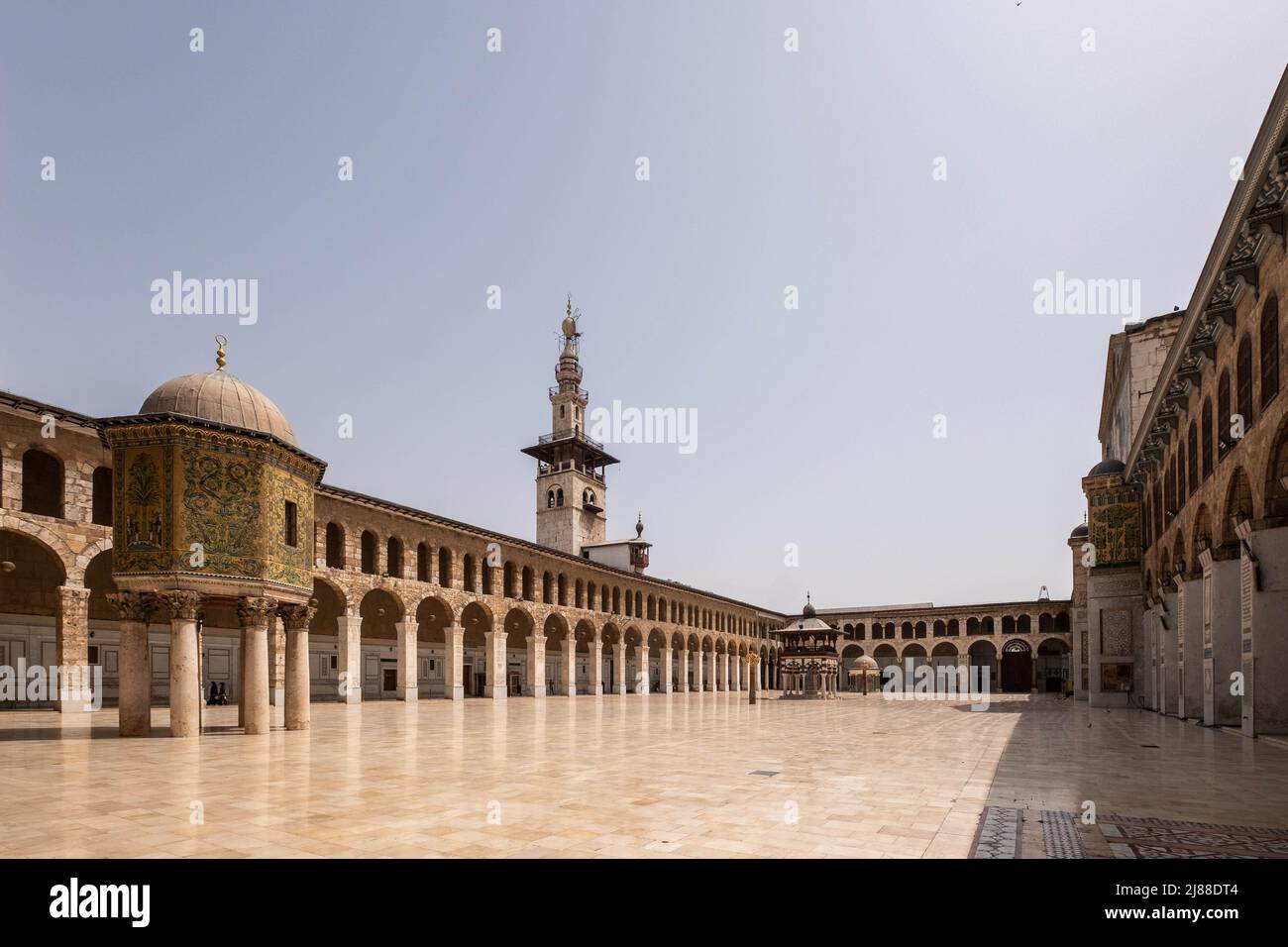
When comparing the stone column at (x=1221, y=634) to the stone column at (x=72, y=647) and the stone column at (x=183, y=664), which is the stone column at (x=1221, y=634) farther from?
the stone column at (x=72, y=647)

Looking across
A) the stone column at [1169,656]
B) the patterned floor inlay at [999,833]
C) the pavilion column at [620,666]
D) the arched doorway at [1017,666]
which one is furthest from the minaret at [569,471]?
the patterned floor inlay at [999,833]

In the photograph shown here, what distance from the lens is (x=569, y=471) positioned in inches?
2729

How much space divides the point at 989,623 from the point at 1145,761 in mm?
66662

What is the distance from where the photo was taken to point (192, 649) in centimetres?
1759

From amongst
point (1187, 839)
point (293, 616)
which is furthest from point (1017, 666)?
point (1187, 839)

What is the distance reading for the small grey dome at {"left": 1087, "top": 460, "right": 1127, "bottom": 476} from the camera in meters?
33.7

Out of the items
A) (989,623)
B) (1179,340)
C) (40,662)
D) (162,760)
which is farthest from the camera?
(989,623)

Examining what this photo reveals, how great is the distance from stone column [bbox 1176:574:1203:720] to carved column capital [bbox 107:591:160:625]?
25958 mm

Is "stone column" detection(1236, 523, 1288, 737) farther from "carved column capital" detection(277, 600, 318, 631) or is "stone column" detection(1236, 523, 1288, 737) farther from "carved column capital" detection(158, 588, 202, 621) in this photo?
"carved column capital" detection(158, 588, 202, 621)

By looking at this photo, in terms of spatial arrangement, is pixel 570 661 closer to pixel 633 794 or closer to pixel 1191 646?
pixel 1191 646

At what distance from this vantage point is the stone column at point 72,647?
76.9ft

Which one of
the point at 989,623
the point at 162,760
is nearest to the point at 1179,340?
the point at 162,760

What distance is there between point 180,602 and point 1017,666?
73.5 m

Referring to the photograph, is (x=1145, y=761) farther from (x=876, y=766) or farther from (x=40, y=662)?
(x=40, y=662)
